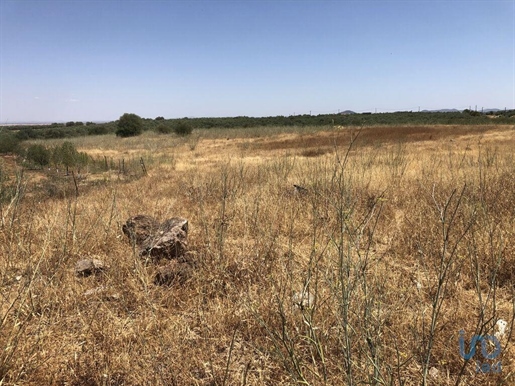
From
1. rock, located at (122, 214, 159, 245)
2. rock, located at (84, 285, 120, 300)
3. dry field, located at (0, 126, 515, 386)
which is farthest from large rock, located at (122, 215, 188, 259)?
rock, located at (84, 285, 120, 300)

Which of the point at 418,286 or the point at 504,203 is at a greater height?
the point at 504,203

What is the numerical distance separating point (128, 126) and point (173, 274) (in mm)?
34921

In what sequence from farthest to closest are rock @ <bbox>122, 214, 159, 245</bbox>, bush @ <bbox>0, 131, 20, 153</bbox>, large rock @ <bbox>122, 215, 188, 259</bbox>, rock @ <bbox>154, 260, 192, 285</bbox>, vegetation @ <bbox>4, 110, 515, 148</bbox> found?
1. vegetation @ <bbox>4, 110, 515, 148</bbox>
2. bush @ <bbox>0, 131, 20, 153</bbox>
3. rock @ <bbox>122, 214, 159, 245</bbox>
4. large rock @ <bbox>122, 215, 188, 259</bbox>
5. rock @ <bbox>154, 260, 192, 285</bbox>

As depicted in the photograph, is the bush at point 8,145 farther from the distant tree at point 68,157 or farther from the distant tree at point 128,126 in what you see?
the distant tree at point 128,126

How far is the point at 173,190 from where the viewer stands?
6352 mm

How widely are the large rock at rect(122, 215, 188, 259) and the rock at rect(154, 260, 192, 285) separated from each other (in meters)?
0.25

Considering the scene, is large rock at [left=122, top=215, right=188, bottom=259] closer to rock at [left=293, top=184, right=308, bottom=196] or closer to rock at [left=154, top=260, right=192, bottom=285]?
rock at [left=154, top=260, right=192, bottom=285]

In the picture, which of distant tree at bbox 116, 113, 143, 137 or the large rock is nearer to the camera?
the large rock

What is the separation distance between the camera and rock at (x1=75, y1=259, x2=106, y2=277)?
277cm

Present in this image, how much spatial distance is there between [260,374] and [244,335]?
43cm

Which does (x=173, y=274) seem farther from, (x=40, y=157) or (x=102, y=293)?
(x=40, y=157)

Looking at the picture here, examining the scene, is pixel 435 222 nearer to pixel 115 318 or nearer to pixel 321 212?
pixel 321 212

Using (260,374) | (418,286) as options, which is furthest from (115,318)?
(418,286)

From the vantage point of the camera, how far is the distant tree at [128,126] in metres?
33.9
